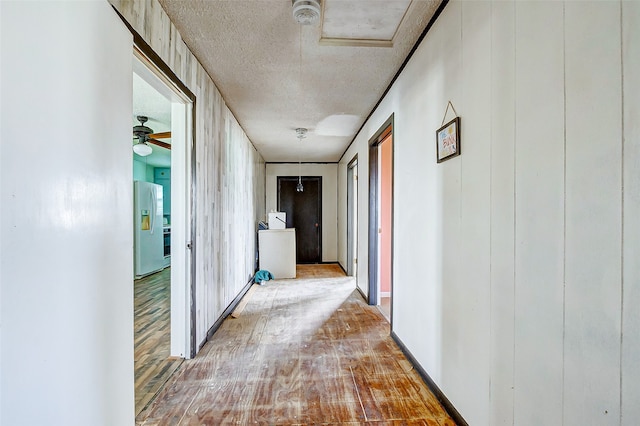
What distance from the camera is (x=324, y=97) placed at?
131 inches

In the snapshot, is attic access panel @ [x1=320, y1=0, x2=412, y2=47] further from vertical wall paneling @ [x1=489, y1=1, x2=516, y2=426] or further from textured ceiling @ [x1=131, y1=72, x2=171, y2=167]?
textured ceiling @ [x1=131, y1=72, x2=171, y2=167]

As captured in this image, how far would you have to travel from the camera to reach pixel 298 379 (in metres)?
2.13

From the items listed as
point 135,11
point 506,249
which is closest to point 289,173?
point 135,11

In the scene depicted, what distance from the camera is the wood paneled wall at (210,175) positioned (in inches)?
73.4

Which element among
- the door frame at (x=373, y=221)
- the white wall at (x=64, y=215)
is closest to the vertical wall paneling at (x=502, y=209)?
the white wall at (x=64, y=215)

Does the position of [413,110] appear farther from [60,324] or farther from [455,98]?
[60,324]

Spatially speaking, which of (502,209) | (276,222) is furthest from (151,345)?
(276,222)

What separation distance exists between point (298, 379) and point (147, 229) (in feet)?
15.4

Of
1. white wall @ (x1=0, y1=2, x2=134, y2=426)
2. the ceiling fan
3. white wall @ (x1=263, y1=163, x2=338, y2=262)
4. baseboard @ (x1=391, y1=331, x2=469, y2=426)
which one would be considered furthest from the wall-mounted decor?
white wall @ (x1=263, y1=163, x2=338, y2=262)

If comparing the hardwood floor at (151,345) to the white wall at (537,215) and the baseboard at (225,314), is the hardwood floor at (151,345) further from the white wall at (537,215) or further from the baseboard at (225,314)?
the white wall at (537,215)

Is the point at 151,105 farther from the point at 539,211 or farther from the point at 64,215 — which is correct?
the point at 539,211

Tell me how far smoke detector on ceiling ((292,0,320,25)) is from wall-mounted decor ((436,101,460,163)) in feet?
3.10

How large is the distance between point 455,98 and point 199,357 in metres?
2.55

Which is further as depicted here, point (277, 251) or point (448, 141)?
point (277, 251)
